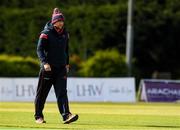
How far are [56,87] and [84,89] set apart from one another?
15197 mm

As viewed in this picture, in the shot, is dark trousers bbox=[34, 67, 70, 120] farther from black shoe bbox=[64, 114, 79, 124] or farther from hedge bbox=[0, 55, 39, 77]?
hedge bbox=[0, 55, 39, 77]

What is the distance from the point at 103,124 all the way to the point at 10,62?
2442cm

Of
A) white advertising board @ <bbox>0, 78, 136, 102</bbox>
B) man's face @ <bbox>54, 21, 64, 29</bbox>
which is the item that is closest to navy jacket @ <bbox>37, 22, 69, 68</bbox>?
man's face @ <bbox>54, 21, 64, 29</bbox>

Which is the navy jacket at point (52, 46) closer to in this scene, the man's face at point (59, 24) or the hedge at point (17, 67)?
the man's face at point (59, 24)

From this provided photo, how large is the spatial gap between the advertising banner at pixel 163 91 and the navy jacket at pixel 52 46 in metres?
16.3

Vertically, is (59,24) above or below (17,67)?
above

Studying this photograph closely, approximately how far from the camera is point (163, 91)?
99.7 feet

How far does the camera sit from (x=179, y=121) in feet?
51.8

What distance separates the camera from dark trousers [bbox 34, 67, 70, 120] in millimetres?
14266

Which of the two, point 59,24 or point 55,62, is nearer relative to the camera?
point 59,24

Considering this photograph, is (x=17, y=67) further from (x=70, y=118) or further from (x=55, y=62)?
(x=70, y=118)

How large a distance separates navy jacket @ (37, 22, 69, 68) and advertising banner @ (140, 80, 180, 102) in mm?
16290

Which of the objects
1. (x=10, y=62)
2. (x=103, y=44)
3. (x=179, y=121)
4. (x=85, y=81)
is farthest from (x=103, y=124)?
(x=103, y=44)

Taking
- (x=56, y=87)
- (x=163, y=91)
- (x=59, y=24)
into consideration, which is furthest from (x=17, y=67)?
(x=59, y=24)
